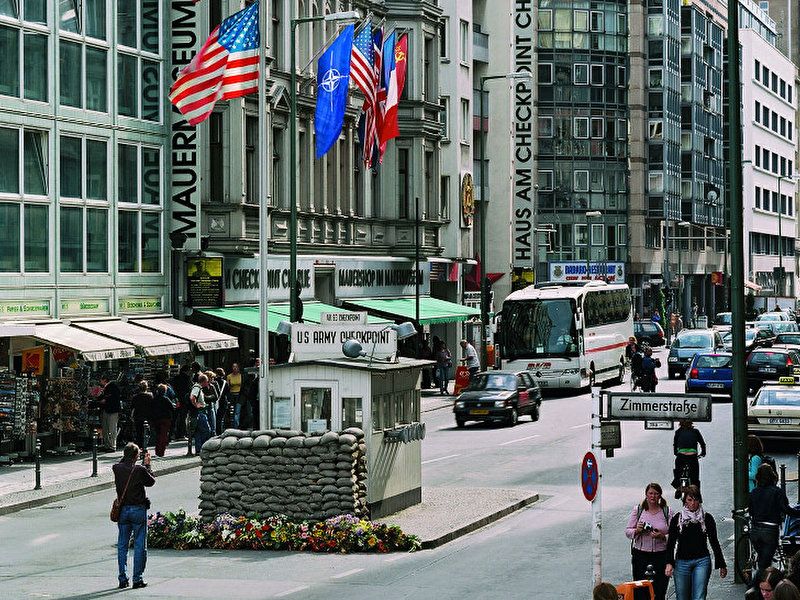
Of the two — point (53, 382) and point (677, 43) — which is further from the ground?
point (677, 43)

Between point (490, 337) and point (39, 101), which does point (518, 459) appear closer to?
point (39, 101)

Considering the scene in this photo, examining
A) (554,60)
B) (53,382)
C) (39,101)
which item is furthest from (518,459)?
(554,60)

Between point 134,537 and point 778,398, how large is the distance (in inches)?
751

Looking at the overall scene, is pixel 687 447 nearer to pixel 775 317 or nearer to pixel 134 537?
pixel 134 537

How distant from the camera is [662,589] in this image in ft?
57.4

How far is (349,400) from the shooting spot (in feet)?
80.6

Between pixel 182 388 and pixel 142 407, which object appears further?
pixel 182 388

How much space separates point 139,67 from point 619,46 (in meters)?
71.4

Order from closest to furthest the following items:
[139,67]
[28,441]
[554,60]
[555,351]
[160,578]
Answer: [160,578], [28,441], [139,67], [555,351], [554,60]

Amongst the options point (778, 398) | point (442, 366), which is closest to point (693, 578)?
point (778, 398)

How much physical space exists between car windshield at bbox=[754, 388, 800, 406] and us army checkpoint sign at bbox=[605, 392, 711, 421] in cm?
1823

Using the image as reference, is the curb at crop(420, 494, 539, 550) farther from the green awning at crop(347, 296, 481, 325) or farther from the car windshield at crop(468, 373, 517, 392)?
the green awning at crop(347, 296, 481, 325)

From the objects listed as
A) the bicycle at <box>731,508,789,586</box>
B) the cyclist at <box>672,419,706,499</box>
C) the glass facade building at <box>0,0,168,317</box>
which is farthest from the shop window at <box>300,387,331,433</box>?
the glass facade building at <box>0,0,168,317</box>

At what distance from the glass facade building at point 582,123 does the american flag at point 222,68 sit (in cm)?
7562
